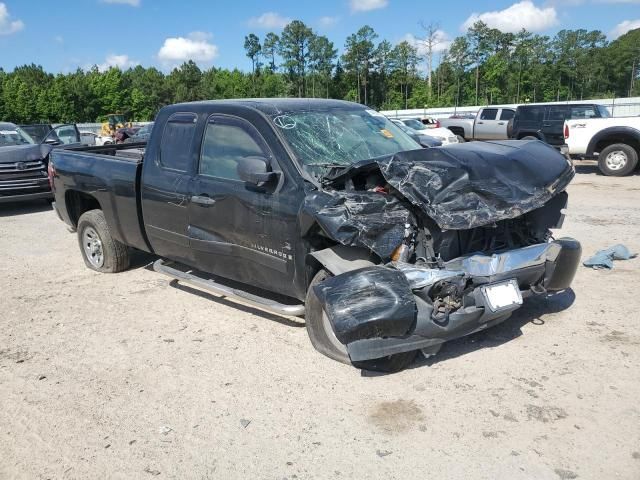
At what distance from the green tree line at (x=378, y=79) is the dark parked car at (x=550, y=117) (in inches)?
1821

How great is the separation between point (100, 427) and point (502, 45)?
3001 inches

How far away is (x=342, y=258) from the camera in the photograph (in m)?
3.83

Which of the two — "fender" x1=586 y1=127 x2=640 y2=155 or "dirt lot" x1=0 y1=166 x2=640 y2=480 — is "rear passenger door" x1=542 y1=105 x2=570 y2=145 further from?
"dirt lot" x1=0 y1=166 x2=640 y2=480

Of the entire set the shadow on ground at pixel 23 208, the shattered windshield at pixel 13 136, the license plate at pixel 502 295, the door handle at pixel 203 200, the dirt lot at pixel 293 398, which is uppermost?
the shattered windshield at pixel 13 136

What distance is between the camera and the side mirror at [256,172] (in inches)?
159

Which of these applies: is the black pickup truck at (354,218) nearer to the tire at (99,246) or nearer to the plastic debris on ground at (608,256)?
the tire at (99,246)

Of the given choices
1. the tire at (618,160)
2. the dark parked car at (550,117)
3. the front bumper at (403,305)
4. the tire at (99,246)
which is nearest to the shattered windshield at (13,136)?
the tire at (99,246)

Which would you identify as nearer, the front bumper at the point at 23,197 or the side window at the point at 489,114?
the front bumper at the point at 23,197

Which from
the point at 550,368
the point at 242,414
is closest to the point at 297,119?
the point at 242,414

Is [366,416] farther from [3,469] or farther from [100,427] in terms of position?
[3,469]

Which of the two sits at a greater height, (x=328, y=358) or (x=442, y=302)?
(x=442, y=302)

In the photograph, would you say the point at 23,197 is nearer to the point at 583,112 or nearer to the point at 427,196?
the point at 427,196

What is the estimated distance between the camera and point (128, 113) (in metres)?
69.4

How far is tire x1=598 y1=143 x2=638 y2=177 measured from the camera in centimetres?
1345
